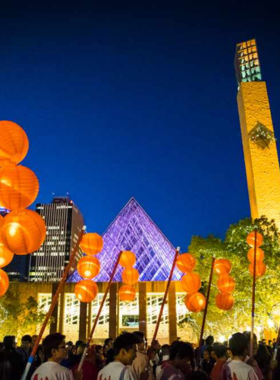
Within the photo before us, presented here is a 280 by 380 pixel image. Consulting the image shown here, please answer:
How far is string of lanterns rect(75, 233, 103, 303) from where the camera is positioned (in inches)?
407

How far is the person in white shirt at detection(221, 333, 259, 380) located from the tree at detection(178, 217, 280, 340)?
588 inches

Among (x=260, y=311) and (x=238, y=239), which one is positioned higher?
(x=238, y=239)

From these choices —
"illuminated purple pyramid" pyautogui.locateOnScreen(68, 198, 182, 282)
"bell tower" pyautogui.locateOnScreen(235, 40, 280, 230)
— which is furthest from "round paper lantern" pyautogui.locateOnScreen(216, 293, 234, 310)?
"illuminated purple pyramid" pyautogui.locateOnScreen(68, 198, 182, 282)

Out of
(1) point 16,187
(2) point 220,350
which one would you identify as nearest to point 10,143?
(1) point 16,187

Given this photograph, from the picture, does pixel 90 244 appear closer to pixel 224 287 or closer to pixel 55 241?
pixel 224 287

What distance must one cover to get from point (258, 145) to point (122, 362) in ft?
87.5

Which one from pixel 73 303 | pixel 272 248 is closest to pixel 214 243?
pixel 272 248

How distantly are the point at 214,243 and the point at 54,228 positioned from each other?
93.1 m

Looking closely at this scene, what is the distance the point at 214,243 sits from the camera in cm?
2253

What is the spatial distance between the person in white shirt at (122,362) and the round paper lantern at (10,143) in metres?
3.34

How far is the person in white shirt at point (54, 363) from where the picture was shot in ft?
10.9

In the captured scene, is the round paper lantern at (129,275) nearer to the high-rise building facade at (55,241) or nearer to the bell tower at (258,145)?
the bell tower at (258,145)

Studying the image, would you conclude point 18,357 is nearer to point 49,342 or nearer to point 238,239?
point 49,342

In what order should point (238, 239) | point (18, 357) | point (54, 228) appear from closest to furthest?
1. point (18, 357)
2. point (238, 239)
3. point (54, 228)
